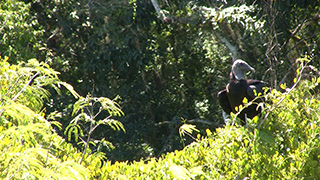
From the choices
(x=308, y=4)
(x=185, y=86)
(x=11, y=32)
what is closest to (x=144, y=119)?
(x=185, y=86)

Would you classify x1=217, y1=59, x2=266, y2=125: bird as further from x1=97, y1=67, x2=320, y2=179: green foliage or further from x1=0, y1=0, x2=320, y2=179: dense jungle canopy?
x1=97, y1=67, x2=320, y2=179: green foliage

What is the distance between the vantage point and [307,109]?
10.2 feet

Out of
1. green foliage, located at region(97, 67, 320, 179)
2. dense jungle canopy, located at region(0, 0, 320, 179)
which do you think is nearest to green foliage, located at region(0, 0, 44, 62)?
dense jungle canopy, located at region(0, 0, 320, 179)

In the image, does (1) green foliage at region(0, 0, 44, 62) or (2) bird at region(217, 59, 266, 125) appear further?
(1) green foliage at region(0, 0, 44, 62)

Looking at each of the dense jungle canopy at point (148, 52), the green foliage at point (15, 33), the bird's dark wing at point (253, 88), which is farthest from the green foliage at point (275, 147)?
the green foliage at point (15, 33)

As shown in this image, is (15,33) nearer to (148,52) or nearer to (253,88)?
(148,52)

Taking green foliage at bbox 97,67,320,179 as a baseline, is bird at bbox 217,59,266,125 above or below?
below

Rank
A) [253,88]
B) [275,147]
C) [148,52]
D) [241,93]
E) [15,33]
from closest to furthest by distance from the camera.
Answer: [275,147]
[253,88]
[241,93]
[15,33]
[148,52]

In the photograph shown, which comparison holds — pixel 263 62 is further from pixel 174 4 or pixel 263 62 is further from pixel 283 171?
pixel 283 171

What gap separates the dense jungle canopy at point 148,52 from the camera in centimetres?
756

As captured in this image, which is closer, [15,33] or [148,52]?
[15,33]

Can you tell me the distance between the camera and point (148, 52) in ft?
30.3

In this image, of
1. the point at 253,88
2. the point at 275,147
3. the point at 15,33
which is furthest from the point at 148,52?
the point at 275,147

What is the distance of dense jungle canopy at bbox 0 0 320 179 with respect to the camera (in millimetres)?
7559
